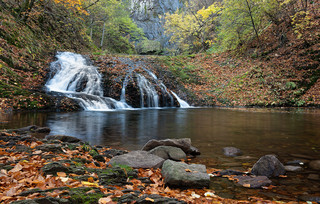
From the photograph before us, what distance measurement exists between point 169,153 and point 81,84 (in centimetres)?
1255

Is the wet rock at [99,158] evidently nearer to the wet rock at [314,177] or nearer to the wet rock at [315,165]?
the wet rock at [314,177]

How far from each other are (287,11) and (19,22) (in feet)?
75.4

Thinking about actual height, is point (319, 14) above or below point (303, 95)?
above

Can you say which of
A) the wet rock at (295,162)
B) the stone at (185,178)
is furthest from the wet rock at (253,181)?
the wet rock at (295,162)

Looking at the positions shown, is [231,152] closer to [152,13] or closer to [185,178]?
[185,178]

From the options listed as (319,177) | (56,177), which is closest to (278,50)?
(319,177)

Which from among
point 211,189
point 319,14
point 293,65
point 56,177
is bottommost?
point 211,189

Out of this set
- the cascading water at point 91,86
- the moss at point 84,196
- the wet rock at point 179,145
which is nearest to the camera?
the moss at point 84,196

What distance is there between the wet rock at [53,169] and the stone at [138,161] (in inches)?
33.8

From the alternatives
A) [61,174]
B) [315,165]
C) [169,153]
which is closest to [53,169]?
[61,174]

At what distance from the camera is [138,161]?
324 cm

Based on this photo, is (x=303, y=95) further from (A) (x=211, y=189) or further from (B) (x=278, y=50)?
(A) (x=211, y=189)

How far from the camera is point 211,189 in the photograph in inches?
100

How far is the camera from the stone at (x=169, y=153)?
3.73 metres
